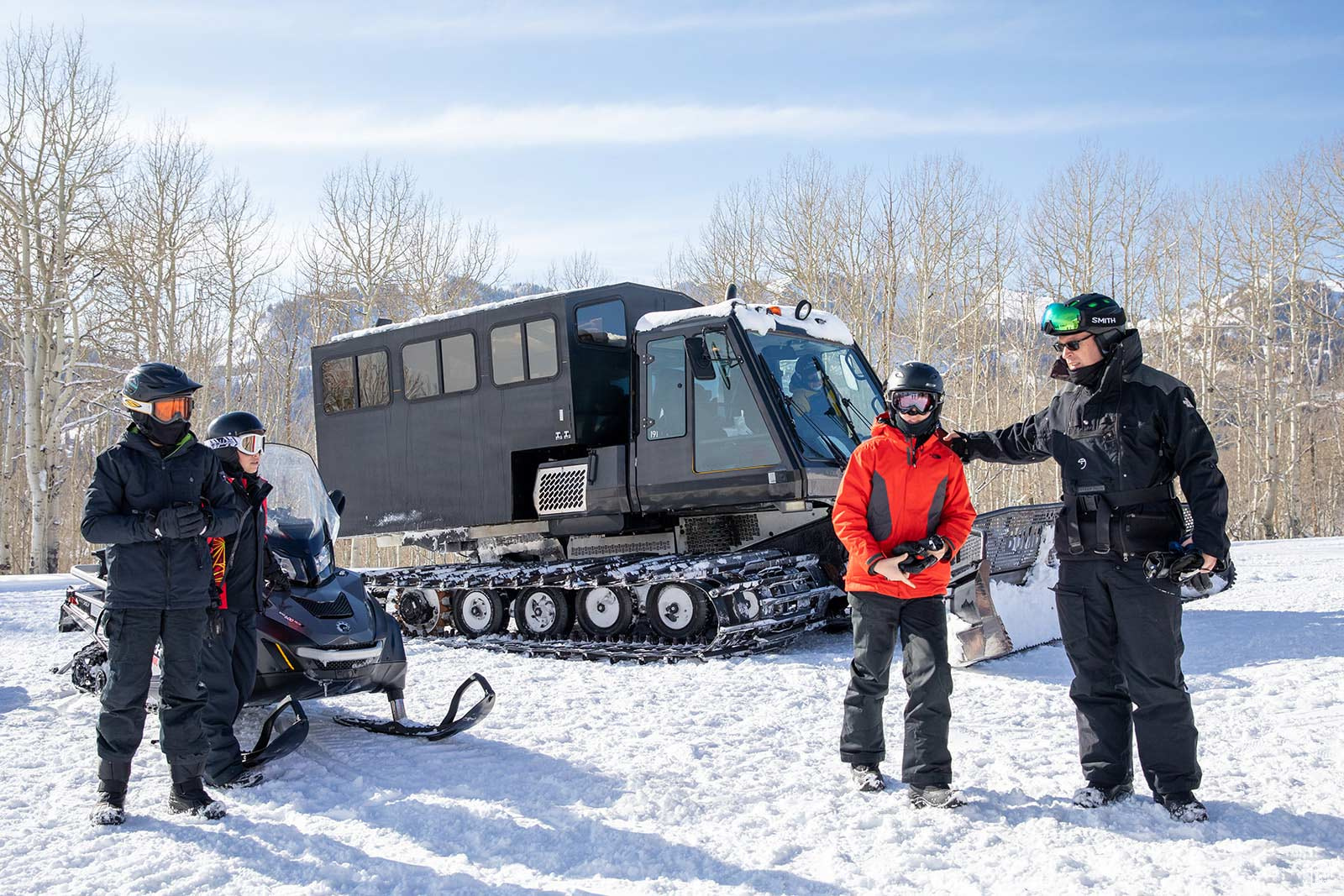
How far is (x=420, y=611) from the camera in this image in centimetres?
1013

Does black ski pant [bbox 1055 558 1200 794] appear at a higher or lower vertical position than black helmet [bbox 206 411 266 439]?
lower

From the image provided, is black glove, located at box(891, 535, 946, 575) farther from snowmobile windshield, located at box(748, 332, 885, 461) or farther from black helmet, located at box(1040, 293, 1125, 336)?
snowmobile windshield, located at box(748, 332, 885, 461)

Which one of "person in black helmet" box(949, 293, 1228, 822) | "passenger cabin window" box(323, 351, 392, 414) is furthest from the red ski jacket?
"passenger cabin window" box(323, 351, 392, 414)

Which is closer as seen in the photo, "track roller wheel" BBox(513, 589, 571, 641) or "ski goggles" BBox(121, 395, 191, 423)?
"ski goggles" BBox(121, 395, 191, 423)

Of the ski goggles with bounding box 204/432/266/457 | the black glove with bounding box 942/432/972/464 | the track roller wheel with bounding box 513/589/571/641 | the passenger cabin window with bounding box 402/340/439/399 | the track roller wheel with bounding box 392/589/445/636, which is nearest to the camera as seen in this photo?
the black glove with bounding box 942/432/972/464

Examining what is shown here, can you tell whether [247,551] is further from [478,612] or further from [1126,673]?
[478,612]

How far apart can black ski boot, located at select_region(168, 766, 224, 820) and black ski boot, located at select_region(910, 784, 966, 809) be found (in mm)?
2818

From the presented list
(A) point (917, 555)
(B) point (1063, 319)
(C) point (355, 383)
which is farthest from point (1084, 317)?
(C) point (355, 383)

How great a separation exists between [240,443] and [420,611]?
5340 mm

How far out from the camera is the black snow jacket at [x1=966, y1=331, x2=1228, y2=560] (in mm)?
3867

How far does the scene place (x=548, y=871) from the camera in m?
3.57

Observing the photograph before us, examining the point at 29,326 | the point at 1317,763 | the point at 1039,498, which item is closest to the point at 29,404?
the point at 29,326

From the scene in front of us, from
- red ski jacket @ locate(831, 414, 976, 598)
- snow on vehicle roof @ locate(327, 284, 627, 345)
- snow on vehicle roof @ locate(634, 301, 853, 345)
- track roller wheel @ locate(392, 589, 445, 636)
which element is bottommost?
track roller wheel @ locate(392, 589, 445, 636)

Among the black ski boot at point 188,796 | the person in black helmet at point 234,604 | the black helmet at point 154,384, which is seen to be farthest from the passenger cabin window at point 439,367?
the black ski boot at point 188,796
